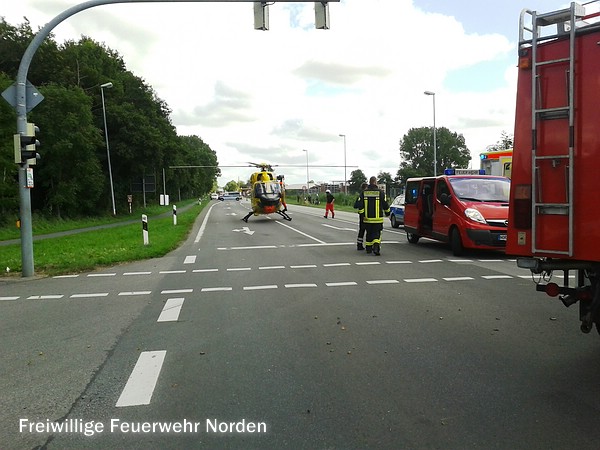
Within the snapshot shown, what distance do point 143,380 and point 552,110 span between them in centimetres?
408

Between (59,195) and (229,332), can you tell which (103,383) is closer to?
(229,332)

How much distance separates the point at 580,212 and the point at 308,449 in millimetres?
2693

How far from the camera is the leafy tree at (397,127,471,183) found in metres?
107

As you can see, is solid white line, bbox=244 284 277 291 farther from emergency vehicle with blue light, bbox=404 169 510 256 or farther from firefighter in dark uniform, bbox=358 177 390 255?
emergency vehicle with blue light, bbox=404 169 510 256

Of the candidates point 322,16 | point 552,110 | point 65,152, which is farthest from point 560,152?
point 65,152

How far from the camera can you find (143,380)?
4.42 metres

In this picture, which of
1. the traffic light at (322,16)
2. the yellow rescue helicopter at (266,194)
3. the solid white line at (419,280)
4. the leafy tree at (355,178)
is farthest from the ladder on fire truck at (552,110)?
the leafy tree at (355,178)

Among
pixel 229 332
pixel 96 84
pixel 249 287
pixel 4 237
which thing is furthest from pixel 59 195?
pixel 229 332

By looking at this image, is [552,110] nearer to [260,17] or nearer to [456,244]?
[260,17]

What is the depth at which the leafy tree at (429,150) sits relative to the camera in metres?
107

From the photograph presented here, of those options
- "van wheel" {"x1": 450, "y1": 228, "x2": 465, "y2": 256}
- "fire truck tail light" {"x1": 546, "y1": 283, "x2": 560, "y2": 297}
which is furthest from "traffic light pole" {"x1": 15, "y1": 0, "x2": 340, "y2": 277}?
"fire truck tail light" {"x1": 546, "y1": 283, "x2": 560, "y2": 297}

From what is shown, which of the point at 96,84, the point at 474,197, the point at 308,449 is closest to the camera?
the point at 308,449

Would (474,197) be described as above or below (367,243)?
above

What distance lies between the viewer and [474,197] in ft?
42.0
